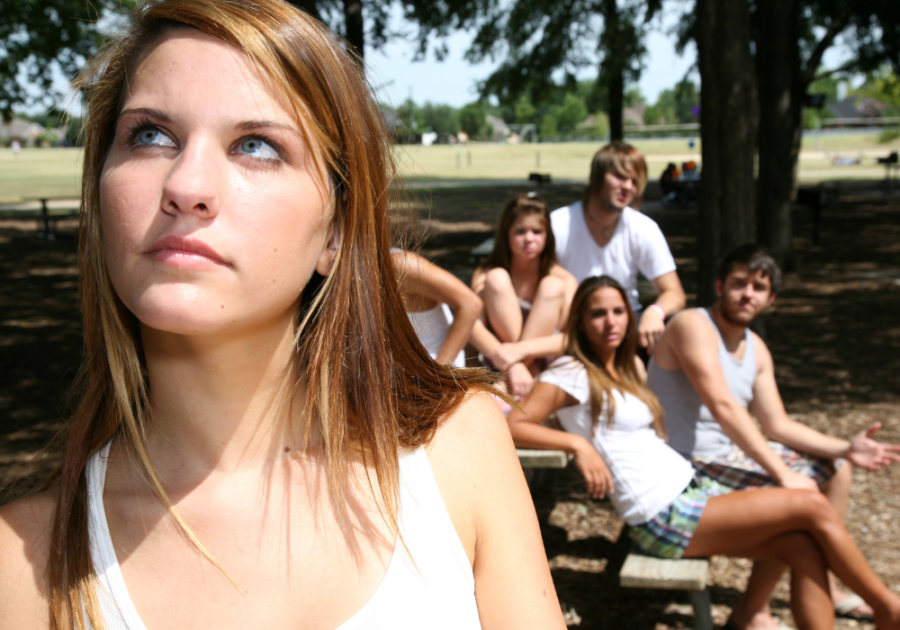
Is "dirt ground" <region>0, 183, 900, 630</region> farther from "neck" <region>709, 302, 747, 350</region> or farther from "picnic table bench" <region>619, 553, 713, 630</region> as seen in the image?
"neck" <region>709, 302, 747, 350</region>

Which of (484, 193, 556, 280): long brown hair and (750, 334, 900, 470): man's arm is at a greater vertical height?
(484, 193, 556, 280): long brown hair

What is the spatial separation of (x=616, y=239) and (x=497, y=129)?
112 meters

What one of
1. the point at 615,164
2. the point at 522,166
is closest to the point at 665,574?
the point at 615,164

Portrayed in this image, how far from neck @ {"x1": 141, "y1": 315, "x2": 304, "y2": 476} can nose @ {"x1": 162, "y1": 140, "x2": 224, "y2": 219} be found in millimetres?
228

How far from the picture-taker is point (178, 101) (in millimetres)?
1189

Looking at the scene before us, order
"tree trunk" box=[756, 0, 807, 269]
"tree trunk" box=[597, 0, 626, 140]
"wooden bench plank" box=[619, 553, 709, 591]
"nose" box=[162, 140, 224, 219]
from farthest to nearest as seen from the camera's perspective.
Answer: "tree trunk" box=[597, 0, 626, 140], "tree trunk" box=[756, 0, 807, 269], "wooden bench plank" box=[619, 553, 709, 591], "nose" box=[162, 140, 224, 219]

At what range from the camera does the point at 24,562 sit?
1255 millimetres

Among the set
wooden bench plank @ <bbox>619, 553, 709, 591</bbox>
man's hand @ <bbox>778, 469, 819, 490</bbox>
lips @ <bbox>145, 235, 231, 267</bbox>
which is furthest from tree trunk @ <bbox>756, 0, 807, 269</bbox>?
lips @ <bbox>145, 235, 231, 267</bbox>

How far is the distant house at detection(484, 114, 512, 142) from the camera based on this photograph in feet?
310

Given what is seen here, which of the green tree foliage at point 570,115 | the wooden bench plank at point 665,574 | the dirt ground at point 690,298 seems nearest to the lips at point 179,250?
the dirt ground at point 690,298

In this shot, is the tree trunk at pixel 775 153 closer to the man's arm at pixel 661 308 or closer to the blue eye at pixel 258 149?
the man's arm at pixel 661 308

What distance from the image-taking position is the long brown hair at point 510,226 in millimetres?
4820

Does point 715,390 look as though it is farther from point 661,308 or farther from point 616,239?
point 616,239

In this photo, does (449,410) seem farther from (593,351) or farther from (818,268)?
(818,268)
